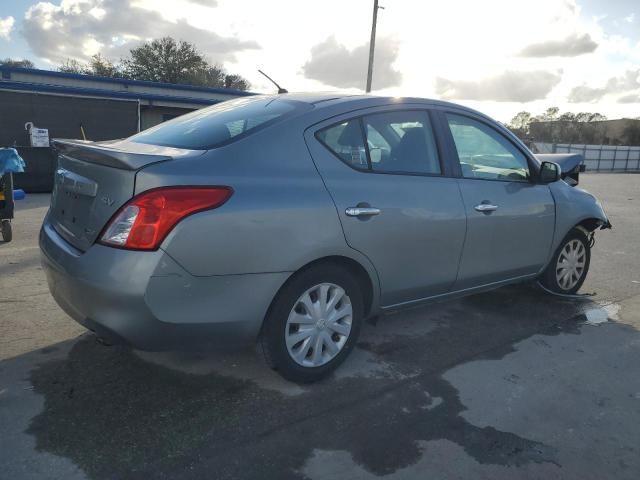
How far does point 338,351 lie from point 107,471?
1.44m

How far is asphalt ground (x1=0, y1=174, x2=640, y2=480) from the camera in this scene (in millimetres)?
2465

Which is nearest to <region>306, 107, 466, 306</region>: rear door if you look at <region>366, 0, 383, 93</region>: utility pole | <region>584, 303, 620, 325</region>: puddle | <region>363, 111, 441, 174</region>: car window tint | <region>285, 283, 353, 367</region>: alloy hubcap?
<region>363, 111, 441, 174</region>: car window tint

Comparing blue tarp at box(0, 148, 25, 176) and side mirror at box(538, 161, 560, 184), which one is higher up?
side mirror at box(538, 161, 560, 184)

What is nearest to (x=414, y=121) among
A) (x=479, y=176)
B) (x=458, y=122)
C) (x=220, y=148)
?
(x=458, y=122)

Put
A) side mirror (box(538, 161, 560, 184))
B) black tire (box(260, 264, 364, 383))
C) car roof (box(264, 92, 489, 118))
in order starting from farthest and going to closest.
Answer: side mirror (box(538, 161, 560, 184)) → car roof (box(264, 92, 489, 118)) → black tire (box(260, 264, 364, 383))

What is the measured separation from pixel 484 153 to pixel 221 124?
2.00 metres

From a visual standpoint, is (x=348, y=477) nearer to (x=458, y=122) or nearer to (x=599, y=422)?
(x=599, y=422)

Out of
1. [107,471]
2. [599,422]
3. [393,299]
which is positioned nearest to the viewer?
[107,471]

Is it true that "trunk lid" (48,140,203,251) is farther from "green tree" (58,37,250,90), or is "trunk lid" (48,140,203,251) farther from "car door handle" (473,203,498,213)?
"green tree" (58,37,250,90)

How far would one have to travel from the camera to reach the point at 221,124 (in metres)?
3.24

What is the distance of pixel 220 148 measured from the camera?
2.80m

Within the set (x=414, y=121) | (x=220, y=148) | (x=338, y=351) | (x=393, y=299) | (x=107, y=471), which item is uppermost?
(x=414, y=121)

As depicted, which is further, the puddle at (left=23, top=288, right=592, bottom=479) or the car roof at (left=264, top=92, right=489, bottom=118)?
the car roof at (left=264, top=92, right=489, bottom=118)

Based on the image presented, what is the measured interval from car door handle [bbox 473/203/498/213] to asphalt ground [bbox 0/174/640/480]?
97 cm
